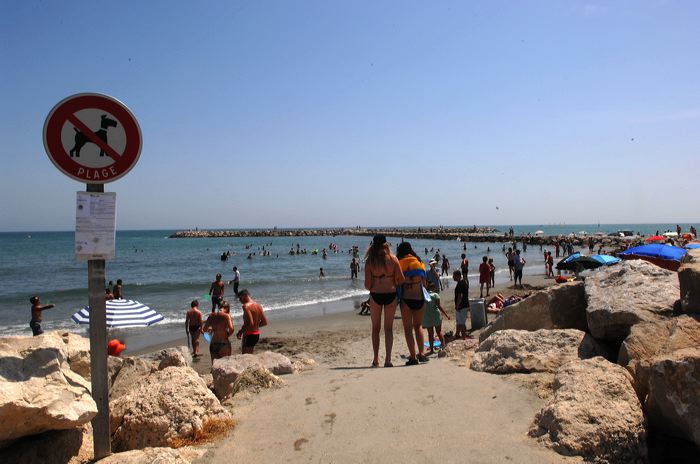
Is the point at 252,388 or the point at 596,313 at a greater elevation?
the point at 596,313

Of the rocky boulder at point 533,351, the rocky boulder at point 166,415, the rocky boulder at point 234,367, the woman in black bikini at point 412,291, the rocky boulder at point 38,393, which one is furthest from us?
the woman in black bikini at point 412,291

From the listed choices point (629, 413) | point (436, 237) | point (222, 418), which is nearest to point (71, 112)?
point (222, 418)

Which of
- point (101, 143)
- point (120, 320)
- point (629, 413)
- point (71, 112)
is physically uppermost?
point (71, 112)

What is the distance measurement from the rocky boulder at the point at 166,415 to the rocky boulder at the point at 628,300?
3.80 meters

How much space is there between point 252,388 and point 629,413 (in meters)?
3.25

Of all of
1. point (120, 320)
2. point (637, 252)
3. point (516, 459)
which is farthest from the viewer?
point (637, 252)

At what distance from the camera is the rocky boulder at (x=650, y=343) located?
370 cm

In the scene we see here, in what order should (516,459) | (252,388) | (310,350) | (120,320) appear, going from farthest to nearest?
(310,350) → (120,320) → (252,388) → (516,459)

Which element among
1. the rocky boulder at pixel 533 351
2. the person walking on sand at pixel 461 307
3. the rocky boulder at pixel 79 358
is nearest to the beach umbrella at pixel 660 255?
the person walking on sand at pixel 461 307

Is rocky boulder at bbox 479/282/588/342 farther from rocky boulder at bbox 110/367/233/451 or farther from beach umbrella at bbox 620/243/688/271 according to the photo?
beach umbrella at bbox 620/243/688/271

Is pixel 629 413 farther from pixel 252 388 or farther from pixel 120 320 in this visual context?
pixel 120 320

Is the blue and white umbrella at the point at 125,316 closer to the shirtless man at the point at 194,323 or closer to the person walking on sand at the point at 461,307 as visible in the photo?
the shirtless man at the point at 194,323

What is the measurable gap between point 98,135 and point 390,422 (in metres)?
2.96

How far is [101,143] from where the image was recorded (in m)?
3.08
